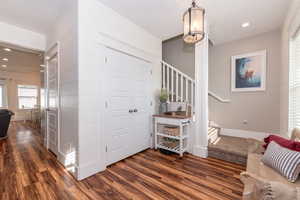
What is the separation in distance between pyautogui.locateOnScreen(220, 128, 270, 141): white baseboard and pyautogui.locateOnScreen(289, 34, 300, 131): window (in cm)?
122

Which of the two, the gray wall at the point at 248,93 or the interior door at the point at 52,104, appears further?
the gray wall at the point at 248,93

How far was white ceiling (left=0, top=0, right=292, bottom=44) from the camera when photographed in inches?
85.2

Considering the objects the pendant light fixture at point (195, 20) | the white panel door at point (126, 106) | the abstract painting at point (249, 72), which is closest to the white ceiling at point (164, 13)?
the abstract painting at point (249, 72)

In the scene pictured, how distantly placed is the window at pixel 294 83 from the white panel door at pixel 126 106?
2.60m

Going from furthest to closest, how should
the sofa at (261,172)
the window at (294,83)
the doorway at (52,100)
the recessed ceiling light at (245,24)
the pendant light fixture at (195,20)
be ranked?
the recessed ceiling light at (245,24) < the doorway at (52,100) < the window at (294,83) < the pendant light fixture at (195,20) < the sofa at (261,172)

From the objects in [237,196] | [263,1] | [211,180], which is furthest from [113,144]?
[263,1]

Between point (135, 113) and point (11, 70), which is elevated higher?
point (11, 70)

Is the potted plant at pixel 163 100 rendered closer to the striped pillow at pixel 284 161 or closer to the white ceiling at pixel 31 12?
the striped pillow at pixel 284 161

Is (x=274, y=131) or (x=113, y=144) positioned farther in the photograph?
(x=274, y=131)

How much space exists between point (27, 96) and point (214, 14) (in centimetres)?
937

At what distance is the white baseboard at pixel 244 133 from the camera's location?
3377 millimetres

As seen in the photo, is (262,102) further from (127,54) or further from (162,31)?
(127,54)

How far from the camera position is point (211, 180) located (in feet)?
6.30

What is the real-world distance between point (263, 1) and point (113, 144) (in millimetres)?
3492
